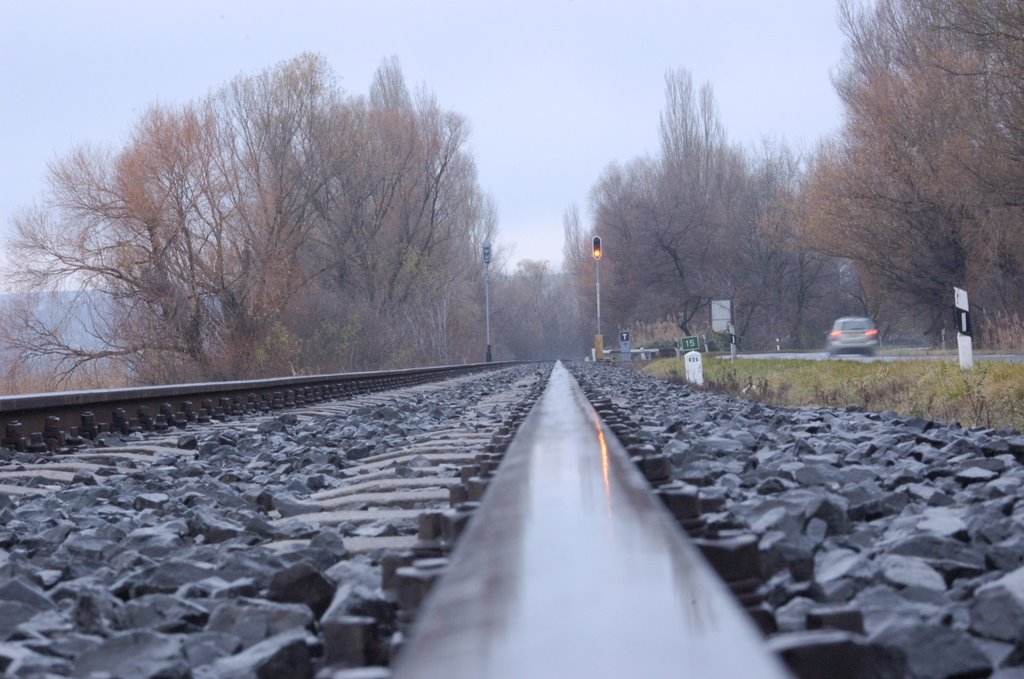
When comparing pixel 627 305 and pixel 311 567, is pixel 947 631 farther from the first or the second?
pixel 627 305

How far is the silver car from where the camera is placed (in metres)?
26.9

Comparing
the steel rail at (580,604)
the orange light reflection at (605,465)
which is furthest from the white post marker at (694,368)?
the steel rail at (580,604)

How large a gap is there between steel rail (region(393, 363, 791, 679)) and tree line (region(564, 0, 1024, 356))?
56.7 feet

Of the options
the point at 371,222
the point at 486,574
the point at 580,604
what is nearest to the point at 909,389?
the point at 486,574

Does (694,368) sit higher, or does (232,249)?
(232,249)

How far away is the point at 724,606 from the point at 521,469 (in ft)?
4.85

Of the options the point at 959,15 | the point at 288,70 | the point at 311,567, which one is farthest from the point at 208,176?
the point at 311,567

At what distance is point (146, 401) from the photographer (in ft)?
32.8

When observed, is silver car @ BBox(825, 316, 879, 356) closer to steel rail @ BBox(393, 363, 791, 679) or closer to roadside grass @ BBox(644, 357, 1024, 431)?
roadside grass @ BBox(644, 357, 1024, 431)

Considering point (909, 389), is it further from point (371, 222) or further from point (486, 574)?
point (371, 222)

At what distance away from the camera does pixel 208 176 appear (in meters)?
25.3

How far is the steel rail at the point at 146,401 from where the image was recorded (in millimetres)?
7699

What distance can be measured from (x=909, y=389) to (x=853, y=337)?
60.1ft

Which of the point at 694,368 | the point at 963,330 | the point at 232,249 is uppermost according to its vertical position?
the point at 232,249
